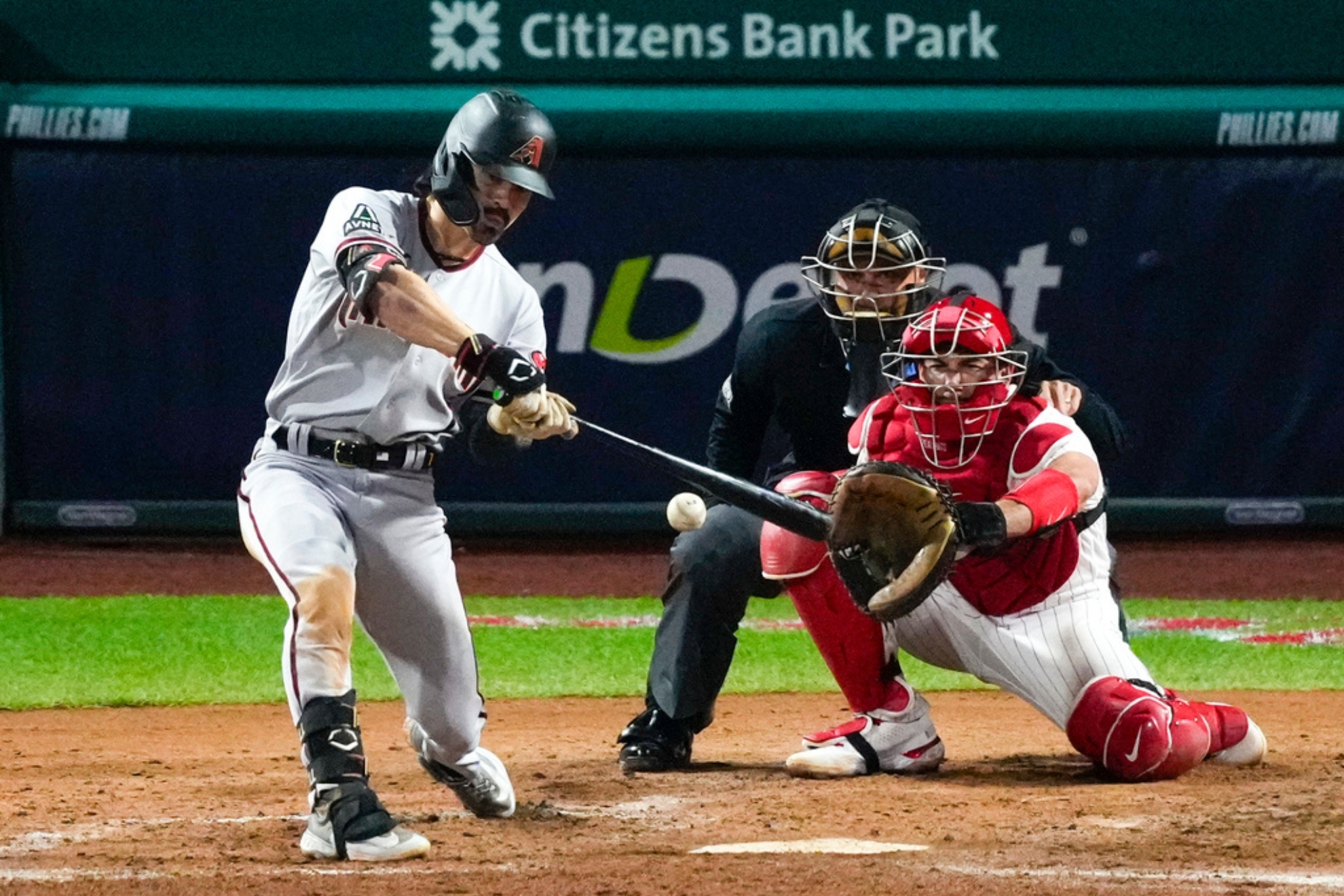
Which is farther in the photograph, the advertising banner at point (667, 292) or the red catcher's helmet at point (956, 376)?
the advertising banner at point (667, 292)

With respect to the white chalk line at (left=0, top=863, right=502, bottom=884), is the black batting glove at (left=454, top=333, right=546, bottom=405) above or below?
above

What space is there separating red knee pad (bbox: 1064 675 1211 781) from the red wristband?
0.45 m

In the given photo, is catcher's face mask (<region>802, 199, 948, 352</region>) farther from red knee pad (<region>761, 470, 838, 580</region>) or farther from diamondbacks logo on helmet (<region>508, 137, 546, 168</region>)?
diamondbacks logo on helmet (<region>508, 137, 546, 168</region>)

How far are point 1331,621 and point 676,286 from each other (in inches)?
137

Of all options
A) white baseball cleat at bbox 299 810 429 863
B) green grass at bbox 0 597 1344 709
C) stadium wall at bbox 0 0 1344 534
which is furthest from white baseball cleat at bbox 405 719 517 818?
stadium wall at bbox 0 0 1344 534

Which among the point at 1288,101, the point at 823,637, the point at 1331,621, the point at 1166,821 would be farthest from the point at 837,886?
the point at 1288,101

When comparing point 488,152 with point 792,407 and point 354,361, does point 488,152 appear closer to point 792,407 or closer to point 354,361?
point 354,361

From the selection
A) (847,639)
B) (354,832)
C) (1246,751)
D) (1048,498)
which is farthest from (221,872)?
(1246,751)

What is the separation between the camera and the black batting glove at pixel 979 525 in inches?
167

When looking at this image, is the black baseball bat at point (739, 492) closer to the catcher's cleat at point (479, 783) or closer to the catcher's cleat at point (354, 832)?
the catcher's cleat at point (479, 783)

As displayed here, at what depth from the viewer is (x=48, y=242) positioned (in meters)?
9.79

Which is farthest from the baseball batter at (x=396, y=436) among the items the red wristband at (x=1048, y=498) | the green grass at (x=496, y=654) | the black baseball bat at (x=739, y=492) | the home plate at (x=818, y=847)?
the green grass at (x=496, y=654)

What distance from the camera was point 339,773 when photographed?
382 cm

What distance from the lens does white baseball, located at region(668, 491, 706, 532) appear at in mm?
4102
